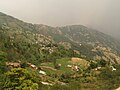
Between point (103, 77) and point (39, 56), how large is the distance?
82.6m

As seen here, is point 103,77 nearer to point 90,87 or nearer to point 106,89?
point 90,87

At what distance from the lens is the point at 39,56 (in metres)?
176

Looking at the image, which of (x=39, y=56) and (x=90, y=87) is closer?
(x=90, y=87)

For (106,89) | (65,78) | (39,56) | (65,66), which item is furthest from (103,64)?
(106,89)

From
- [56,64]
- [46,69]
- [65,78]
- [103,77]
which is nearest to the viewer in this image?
[103,77]

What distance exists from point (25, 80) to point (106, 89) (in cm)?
3024

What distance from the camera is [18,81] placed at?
183ft

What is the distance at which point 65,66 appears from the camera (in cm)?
15050

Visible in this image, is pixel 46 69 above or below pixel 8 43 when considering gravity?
below

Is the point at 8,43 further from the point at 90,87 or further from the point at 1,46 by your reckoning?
the point at 90,87

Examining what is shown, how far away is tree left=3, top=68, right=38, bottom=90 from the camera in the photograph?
54.5 meters

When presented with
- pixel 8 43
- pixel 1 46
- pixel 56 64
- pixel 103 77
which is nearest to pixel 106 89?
pixel 103 77

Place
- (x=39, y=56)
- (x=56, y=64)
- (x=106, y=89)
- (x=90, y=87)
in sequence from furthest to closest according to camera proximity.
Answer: (x=39, y=56)
(x=56, y=64)
(x=90, y=87)
(x=106, y=89)

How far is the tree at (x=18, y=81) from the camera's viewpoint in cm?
5453
